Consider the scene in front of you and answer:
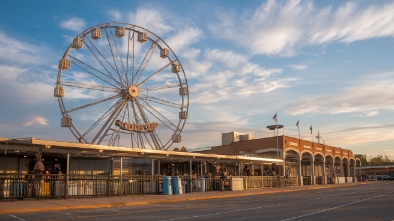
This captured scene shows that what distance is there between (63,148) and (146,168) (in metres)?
9.57

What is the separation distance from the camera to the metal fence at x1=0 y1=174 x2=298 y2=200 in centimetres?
1955

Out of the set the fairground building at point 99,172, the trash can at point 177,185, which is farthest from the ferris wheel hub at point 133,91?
the trash can at point 177,185

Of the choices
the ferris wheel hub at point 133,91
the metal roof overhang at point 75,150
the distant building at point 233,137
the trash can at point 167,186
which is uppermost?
the ferris wheel hub at point 133,91

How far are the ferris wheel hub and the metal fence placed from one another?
1094cm

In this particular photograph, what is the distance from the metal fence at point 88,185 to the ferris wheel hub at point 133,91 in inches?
431

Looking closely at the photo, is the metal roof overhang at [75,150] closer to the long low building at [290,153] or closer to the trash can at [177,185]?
the trash can at [177,185]

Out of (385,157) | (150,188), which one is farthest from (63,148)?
(385,157)

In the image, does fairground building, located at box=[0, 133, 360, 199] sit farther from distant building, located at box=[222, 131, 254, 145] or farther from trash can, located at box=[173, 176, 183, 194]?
distant building, located at box=[222, 131, 254, 145]

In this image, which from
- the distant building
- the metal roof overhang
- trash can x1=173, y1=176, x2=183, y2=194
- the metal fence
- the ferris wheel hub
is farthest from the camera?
the distant building

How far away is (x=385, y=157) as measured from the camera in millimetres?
191000

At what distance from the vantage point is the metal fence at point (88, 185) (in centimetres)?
1955

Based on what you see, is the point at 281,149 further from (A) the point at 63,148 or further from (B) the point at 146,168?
(A) the point at 63,148

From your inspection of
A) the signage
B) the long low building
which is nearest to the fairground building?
the signage

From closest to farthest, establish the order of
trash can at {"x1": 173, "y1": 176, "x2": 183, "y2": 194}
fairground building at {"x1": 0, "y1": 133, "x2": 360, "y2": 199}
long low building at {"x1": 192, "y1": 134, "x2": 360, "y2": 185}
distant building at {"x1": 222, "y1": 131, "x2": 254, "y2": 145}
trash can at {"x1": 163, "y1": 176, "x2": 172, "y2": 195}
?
fairground building at {"x1": 0, "y1": 133, "x2": 360, "y2": 199}
trash can at {"x1": 163, "y1": 176, "x2": 172, "y2": 195}
trash can at {"x1": 173, "y1": 176, "x2": 183, "y2": 194}
long low building at {"x1": 192, "y1": 134, "x2": 360, "y2": 185}
distant building at {"x1": 222, "y1": 131, "x2": 254, "y2": 145}
